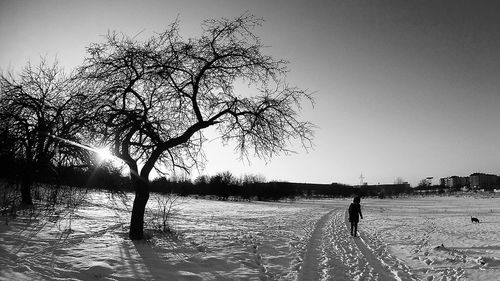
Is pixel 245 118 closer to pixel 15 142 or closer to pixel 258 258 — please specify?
pixel 258 258

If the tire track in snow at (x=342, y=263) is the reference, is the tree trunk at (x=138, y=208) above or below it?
above

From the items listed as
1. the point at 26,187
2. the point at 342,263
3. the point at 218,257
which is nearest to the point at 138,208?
the point at 218,257

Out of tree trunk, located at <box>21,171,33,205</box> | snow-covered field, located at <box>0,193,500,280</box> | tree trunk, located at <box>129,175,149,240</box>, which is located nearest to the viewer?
snow-covered field, located at <box>0,193,500,280</box>

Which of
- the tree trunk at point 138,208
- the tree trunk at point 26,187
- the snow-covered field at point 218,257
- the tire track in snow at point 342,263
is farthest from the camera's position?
the tree trunk at point 26,187

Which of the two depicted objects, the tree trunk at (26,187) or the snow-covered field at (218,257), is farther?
the tree trunk at (26,187)

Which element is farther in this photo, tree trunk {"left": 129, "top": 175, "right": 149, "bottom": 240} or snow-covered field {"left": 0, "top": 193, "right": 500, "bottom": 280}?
tree trunk {"left": 129, "top": 175, "right": 149, "bottom": 240}

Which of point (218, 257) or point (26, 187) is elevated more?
point (26, 187)

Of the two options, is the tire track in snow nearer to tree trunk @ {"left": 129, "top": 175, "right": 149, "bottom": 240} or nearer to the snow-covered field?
the snow-covered field

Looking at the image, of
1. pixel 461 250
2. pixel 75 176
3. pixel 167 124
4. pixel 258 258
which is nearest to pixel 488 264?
pixel 461 250

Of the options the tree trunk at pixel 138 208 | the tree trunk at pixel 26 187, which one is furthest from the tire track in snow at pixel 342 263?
the tree trunk at pixel 26 187

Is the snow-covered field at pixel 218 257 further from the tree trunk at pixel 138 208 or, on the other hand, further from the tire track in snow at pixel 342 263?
the tree trunk at pixel 138 208

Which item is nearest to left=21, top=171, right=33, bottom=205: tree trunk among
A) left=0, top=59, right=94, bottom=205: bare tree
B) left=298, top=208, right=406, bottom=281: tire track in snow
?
left=0, top=59, right=94, bottom=205: bare tree

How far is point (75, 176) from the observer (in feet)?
61.1

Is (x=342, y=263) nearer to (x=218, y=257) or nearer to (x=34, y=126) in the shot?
(x=218, y=257)
